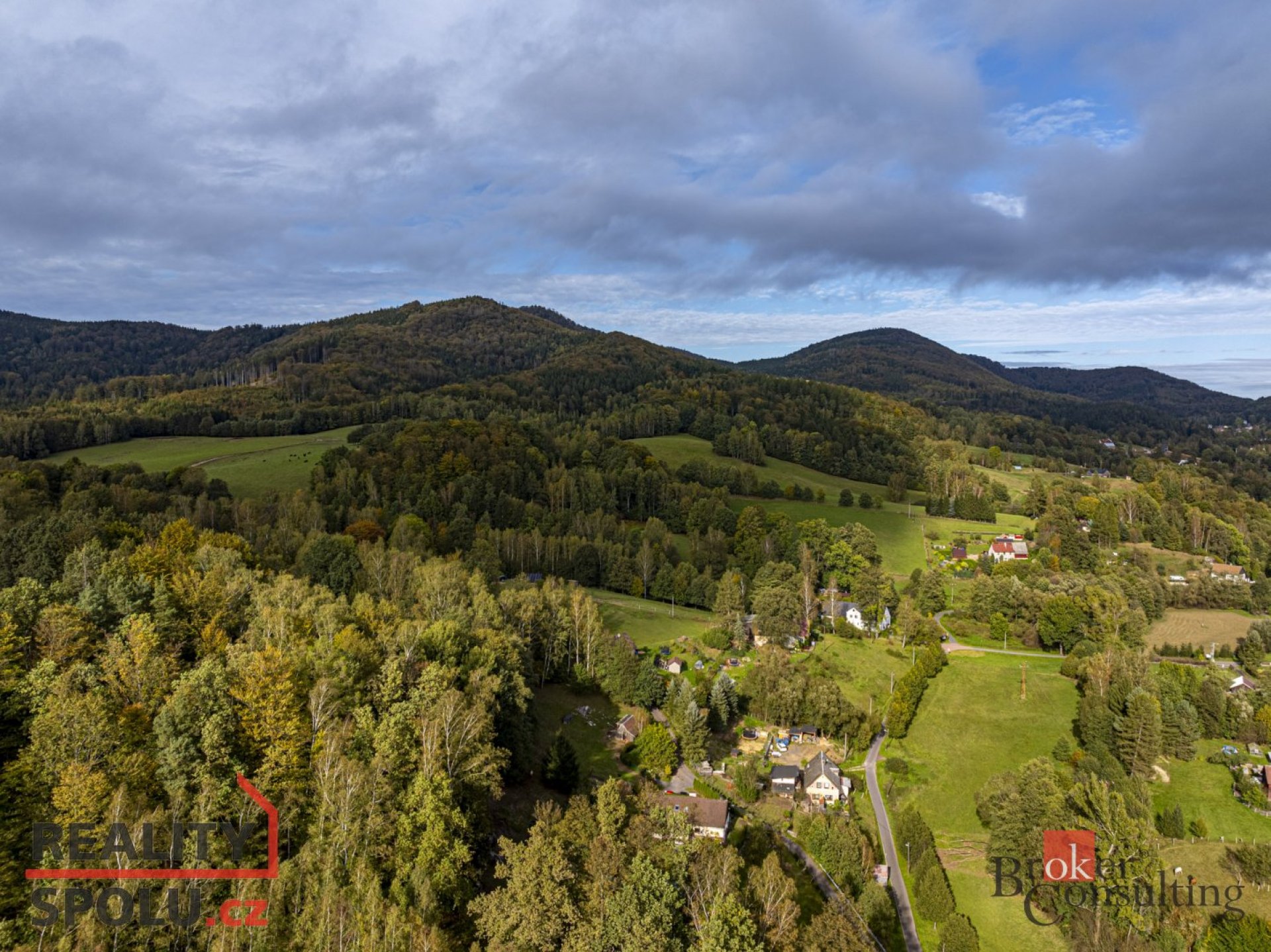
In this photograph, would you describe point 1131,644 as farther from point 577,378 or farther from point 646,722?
point 577,378

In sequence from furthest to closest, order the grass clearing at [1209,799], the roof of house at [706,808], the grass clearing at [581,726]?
the grass clearing at [581,726] → the grass clearing at [1209,799] → the roof of house at [706,808]

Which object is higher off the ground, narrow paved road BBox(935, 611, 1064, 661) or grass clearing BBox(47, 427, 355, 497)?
grass clearing BBox(47, 427, 355, 497)

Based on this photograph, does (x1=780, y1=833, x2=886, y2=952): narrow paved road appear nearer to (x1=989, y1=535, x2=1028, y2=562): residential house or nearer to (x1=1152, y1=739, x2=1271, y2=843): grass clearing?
(x1=1152, y1=739, x2=1271, y2=843): grass clearing

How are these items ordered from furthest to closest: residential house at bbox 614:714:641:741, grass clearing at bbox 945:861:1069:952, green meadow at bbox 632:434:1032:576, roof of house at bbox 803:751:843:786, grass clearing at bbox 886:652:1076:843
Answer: green meadow at bbox 632:434:1032:576
residential house at bbox 614:714:641:741
roof of house at bbox 803:751:843:786
grass clearing at bbox 886:652:1076:843
grass clearing at bbox 945:861:1069:952

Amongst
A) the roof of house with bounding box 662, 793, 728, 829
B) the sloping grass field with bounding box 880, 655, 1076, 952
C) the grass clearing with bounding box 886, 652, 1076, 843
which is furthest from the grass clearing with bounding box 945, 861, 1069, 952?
the roof of house with bounding box 662, 793, 728, 829

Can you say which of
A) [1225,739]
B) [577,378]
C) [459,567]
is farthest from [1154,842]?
[577,378]

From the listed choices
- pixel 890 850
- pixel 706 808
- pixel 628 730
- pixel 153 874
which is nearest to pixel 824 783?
pixel 890 850

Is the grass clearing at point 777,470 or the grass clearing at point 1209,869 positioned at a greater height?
the grass clearing at point 777,470

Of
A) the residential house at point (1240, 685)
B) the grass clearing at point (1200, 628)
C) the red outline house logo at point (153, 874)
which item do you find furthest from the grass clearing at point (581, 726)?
the grass clearing at point (1200, 628)

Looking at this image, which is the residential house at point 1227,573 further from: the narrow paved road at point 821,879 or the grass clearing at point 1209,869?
the narrow paved road at point 821,879
